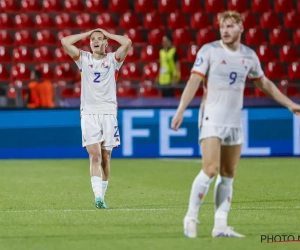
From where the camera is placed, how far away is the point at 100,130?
9.92m

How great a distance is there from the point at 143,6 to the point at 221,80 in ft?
55.1

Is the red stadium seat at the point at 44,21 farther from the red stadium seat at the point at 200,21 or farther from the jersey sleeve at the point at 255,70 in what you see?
the jersey sleeve at the point at 255,70

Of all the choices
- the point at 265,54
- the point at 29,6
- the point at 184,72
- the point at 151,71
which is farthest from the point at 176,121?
the point at 29,6

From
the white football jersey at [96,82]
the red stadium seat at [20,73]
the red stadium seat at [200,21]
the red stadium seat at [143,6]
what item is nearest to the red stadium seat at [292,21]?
the red stadium seat at [200,21]

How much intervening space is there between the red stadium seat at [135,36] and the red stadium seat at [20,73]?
10.2 ft

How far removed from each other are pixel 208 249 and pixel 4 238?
6.39ft

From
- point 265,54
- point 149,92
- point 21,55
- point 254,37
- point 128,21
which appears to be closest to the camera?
point 149,92

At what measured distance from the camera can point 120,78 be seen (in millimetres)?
21562

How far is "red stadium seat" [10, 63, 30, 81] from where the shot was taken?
21.5 m

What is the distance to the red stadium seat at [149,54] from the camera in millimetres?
22328

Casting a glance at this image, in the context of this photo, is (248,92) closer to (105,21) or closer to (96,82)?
(105,21)

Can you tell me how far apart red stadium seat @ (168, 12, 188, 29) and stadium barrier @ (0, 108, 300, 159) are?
5616mm

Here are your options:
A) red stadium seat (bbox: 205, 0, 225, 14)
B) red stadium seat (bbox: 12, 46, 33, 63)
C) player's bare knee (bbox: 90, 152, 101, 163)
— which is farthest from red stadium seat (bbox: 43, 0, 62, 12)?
player's bare knee (bbox: 90, 152, 101, 163)

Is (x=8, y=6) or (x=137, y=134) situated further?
(x=8, y=6)
